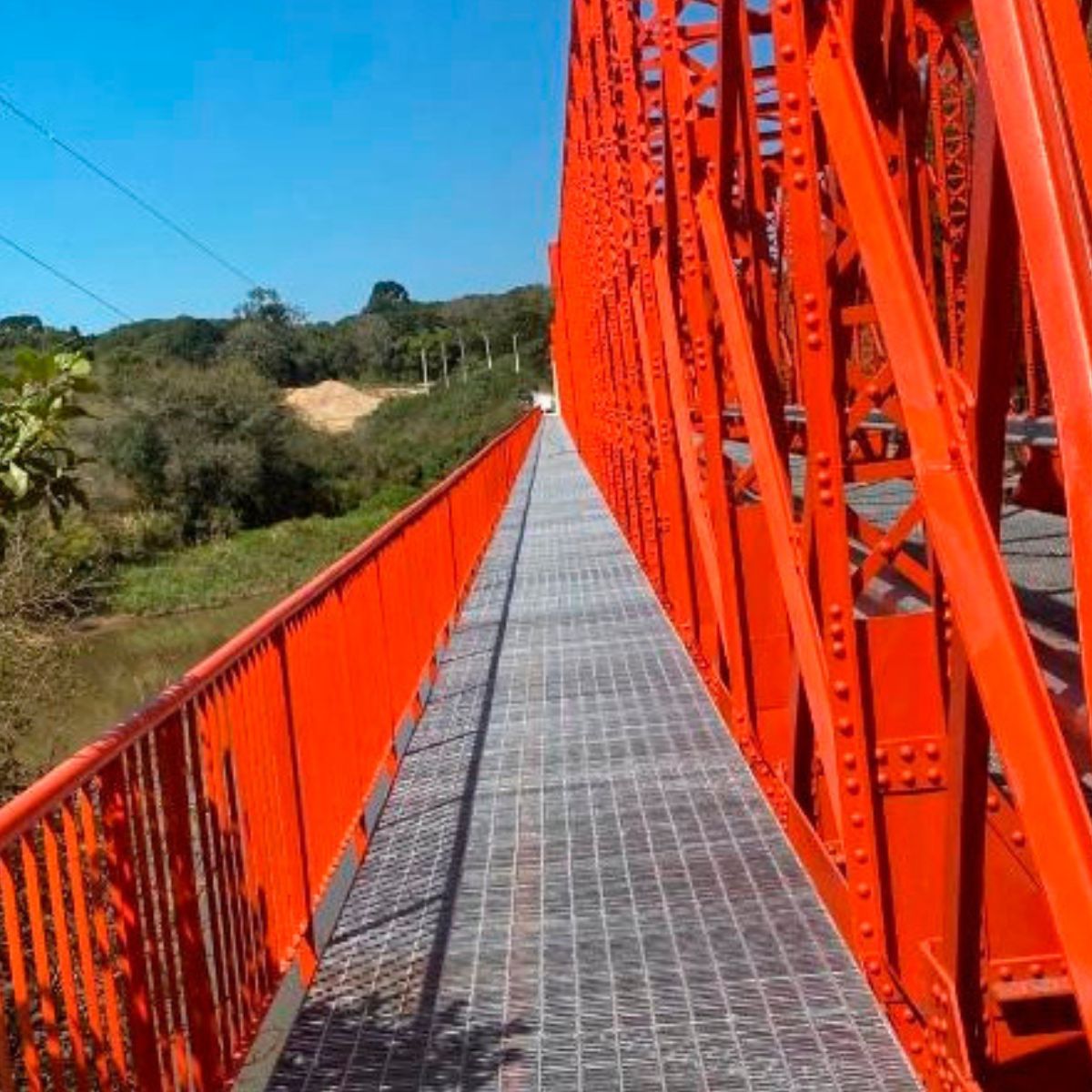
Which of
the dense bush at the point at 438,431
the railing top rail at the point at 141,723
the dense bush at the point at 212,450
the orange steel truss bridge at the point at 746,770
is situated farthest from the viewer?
the dense bush at the point at 438,431

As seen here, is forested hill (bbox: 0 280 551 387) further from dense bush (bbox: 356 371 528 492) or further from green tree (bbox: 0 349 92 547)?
green tree (bbox: 0 349 92 547)

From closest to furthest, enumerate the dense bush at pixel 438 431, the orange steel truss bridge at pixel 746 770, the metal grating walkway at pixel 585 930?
the orange steel truss bridge at pixel 746 770 → the metal grating walkway at pixel 585 930 → the dense bush at pixel 438 431

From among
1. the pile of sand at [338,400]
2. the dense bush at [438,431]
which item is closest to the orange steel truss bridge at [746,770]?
the dense bush at [438,431]

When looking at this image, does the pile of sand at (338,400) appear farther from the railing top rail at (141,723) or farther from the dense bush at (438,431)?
the railing top rail at (141,723)

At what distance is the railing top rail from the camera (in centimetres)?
265

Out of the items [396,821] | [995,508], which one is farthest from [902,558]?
[396,821]

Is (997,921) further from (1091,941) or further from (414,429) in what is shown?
(414,429)

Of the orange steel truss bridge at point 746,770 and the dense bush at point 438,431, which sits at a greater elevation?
the dense bush at point 438,431

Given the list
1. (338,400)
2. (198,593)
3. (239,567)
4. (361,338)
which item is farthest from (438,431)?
(361,338)

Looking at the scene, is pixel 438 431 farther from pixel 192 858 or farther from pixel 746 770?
pixel 192 858

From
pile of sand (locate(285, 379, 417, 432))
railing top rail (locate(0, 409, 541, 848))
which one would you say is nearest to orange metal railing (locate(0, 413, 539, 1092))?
railing top rail (locate(0, 409, 541, 848))

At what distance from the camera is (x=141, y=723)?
3420mm

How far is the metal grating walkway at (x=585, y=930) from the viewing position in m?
4.16

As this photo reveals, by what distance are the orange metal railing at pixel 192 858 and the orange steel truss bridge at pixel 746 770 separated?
0.6 inches
